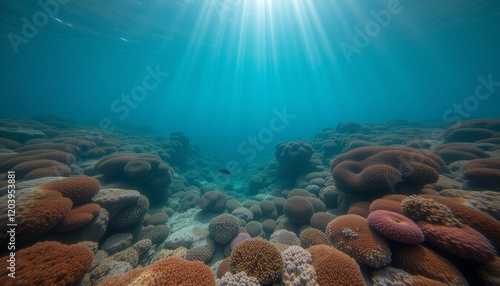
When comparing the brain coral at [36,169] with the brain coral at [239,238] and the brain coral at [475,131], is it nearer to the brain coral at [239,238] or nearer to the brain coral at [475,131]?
the brain coral at [239,238]

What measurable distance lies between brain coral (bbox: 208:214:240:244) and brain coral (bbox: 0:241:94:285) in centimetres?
391

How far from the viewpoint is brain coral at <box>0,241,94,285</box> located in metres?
2.20

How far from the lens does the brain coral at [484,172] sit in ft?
15.2

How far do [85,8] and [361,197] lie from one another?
3395 centimetres

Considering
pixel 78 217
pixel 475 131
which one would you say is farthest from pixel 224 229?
pixel 475 131

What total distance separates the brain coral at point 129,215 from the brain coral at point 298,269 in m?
5.53

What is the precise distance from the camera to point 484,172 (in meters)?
4.83

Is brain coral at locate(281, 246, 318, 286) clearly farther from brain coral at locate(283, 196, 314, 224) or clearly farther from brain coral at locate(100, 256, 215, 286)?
brain coral at locate(283, 196, 314, 224)

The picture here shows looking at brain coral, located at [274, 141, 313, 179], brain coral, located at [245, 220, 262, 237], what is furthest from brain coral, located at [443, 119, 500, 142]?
brain coral, located at [245, 220, 262, 237]

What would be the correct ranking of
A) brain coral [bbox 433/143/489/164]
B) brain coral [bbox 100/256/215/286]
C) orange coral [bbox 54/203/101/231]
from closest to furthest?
brain coral [bbox 100/256/215/286], orange coral [bbox 54/203/101/231], brain coral [bbox 433/143/489/164]

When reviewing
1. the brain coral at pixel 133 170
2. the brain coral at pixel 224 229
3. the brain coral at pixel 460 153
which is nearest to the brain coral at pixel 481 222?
the brain coral at pixel 224 229

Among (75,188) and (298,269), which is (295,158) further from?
(75,188)

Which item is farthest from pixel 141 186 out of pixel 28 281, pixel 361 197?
pixel 361 197

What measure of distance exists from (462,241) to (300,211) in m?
4.27
